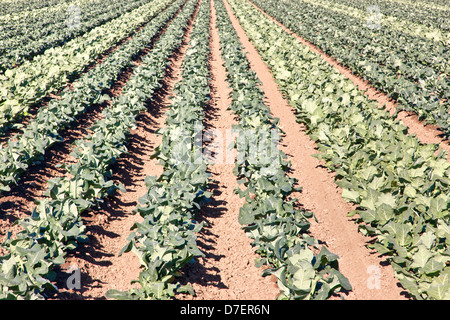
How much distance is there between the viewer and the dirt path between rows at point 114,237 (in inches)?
198

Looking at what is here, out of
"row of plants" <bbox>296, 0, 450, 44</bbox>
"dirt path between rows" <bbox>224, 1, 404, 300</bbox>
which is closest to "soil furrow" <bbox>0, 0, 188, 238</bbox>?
"dirt path between rows" <bbox>224, 1, 404, 300</bbox>

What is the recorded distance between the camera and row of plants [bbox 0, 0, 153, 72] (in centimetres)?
1646

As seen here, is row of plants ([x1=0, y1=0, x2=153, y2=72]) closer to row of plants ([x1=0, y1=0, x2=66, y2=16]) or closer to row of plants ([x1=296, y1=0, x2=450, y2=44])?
row of plants ([x1=0, y1=0, x2=66, y2=16])

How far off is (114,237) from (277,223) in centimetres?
288

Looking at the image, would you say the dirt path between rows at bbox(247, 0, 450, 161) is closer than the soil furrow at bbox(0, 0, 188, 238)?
No

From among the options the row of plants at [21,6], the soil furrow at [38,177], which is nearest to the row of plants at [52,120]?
the soil furrow at [38,177]

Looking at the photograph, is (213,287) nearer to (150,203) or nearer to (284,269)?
(284,269)

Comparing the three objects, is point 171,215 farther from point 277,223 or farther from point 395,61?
point 395,61

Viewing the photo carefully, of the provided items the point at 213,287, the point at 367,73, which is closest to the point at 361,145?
the point at 213,287

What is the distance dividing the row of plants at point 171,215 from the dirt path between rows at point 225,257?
331mm

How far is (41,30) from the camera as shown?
72.0 ft

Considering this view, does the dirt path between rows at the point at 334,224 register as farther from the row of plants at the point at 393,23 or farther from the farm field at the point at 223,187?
the row of plants at the point at 393,23

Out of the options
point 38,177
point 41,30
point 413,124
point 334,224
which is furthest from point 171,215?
point 41,30

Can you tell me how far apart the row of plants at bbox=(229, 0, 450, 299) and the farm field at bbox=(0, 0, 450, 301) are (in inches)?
1.3
